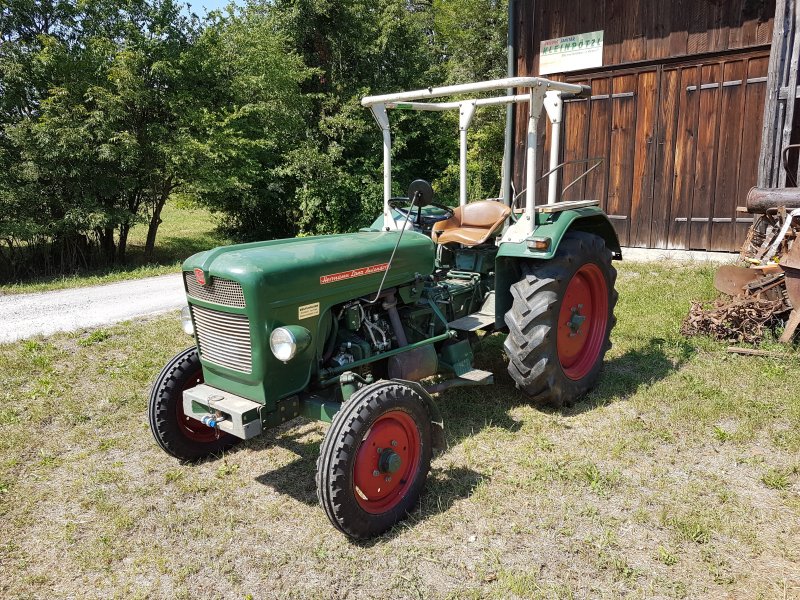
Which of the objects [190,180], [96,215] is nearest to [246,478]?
[96,215]

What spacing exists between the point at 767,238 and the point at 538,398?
137 inches

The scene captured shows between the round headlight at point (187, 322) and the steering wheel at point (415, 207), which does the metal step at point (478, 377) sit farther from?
the round headlight at point (187, 322)

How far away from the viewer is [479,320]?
4199mm

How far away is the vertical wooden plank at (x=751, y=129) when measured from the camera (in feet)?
25.4

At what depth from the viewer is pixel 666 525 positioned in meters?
2.86

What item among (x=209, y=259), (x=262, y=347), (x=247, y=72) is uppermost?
(x=247, y=72)

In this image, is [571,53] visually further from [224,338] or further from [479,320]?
[224,338]

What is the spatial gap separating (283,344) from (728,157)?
7427 millimetres

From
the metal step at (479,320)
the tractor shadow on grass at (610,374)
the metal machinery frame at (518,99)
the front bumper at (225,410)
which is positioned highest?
the metal machinery frame at (518,99)

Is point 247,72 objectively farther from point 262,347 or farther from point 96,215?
point 262,347

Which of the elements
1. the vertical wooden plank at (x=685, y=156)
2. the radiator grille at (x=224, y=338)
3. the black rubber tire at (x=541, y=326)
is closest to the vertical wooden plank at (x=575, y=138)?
the vertical wooden plank at (x=685, y=156)

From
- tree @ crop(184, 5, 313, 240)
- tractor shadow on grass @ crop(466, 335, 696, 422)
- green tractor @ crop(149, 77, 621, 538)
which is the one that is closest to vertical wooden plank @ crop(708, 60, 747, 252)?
tractor shadow on grass @ crop(466, 335, 696, 422)

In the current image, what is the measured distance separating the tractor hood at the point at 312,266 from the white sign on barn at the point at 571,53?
667 cm

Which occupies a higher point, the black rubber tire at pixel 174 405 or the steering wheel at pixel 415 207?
the steering wheel at pixel 415 207
